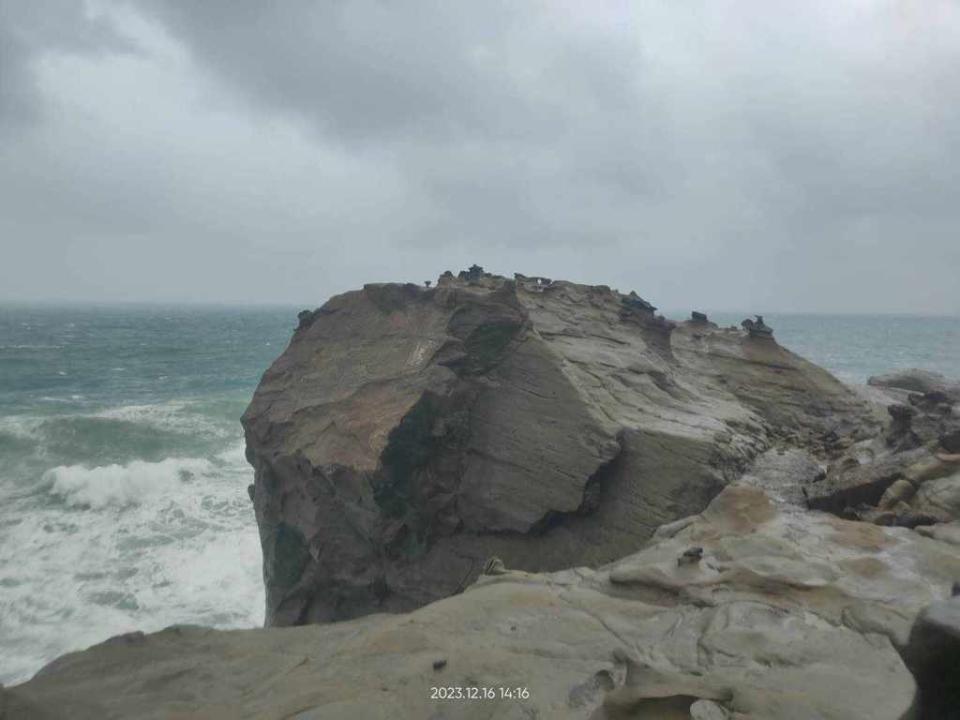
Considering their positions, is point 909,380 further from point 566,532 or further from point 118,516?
point 118,516

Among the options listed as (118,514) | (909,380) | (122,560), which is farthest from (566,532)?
(909,380)

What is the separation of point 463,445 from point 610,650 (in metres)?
4.55

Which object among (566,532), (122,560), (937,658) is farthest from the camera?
(122,560)

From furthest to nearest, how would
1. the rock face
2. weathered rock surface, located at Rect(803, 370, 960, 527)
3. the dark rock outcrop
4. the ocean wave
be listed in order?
the ocean wave < the rock face < weathered rock surface, located at Rect(803, 370, 960, 527) < the dark rock outcrop

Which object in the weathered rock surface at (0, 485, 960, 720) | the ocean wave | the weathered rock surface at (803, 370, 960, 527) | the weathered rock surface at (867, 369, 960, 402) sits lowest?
the ocean wave

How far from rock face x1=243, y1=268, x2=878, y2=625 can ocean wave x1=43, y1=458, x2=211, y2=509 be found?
7.27 metres

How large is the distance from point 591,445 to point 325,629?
143 inches

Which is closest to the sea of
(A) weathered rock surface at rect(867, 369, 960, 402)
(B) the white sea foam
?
(B) the white sea foam

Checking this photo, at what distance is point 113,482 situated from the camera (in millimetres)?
15820

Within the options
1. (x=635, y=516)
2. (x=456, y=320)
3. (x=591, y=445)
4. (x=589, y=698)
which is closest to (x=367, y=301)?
(x=456, y=320)

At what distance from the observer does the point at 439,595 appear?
7672 mm

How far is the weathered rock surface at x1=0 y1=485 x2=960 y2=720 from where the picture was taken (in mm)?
3291

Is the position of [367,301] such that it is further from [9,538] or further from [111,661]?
[9,538]

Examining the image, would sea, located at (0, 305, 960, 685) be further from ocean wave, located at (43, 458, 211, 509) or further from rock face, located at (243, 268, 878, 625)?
rock face, located at (243, 268, 878, 625)
